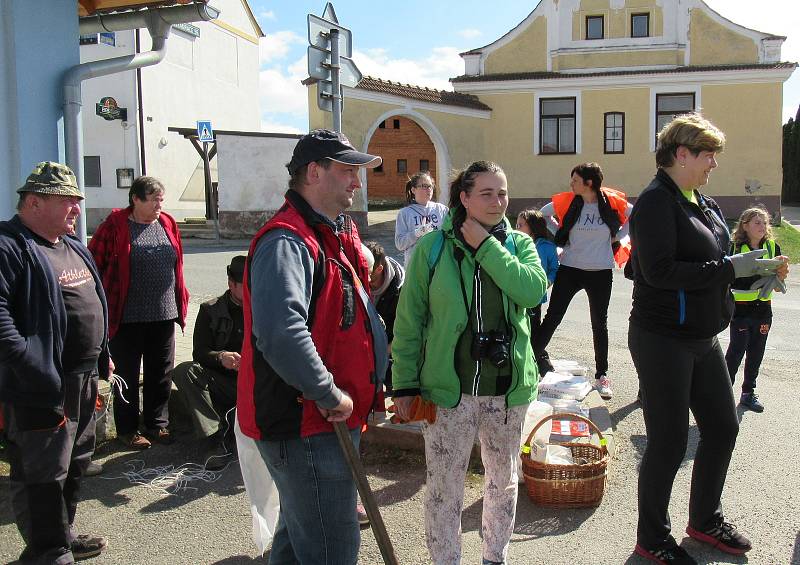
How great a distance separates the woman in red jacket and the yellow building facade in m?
18.3

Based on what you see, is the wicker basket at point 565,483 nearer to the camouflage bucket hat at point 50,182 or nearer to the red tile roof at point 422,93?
the camouflage bucket hat at point 50,182

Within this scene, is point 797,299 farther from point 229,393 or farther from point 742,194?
point 742,194

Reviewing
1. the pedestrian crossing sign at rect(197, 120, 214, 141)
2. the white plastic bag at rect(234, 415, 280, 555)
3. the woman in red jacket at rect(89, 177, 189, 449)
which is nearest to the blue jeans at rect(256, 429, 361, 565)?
the white plastic bag at rect(234, 415, 280, 555)

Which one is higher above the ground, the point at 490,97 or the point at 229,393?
the point at 490,97

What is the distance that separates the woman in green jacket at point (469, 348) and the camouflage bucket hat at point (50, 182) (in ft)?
5.17

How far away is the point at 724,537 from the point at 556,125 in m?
22.6

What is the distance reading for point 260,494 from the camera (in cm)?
322

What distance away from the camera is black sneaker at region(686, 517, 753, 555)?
3387 millimetres

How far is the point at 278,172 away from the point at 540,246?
15191 millimetres

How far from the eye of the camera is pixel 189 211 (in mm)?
25984

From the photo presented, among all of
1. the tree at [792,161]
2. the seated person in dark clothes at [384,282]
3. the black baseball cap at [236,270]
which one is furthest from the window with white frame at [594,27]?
the black baseball cap at [236,270]

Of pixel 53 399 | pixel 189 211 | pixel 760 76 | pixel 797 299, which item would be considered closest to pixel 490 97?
pixel 760 76

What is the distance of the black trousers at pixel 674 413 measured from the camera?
3201 mm

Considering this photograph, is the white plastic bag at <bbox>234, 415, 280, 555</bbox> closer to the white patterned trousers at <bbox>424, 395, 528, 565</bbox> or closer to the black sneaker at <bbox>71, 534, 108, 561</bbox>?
the white patterned trousers at <bbox>424, 395, 528, 565</bbox>
